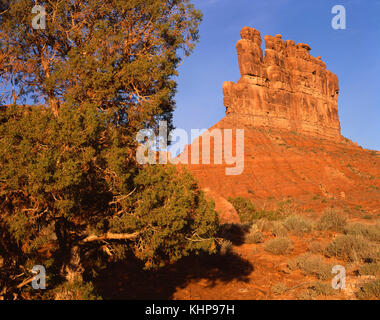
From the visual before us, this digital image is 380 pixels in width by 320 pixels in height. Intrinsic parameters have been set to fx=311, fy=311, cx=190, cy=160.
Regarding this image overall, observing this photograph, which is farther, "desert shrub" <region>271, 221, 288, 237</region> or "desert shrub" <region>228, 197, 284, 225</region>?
"desert shrub" <region>228, 197, 284, 225</region>

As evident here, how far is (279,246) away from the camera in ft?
41.5

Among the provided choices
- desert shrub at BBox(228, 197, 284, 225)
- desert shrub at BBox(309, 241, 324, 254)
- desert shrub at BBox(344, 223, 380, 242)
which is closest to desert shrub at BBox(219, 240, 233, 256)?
desert shrub at BBox(309, 241, 324, 254)

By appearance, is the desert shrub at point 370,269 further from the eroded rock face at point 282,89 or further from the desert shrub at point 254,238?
the eroded rock face at point 282,89

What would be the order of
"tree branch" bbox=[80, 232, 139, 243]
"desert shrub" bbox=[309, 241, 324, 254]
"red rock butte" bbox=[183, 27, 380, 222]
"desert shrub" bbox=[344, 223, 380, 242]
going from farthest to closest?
"red rock butte" bbox=[183, 27, 380, 222]
"desert shrub" bbox=[344, 223, 380, 242]
"desert shrub" bbox=[309, 241, 324, 254]
"tree branch" bbox=[80, 232, 139, 243]

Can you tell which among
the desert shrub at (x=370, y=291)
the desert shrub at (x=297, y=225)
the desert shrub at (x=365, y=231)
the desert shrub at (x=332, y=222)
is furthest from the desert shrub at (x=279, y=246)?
the desert shrub at (x=370, y=291)

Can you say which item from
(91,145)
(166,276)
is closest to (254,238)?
(166,276)

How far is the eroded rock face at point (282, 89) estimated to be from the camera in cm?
7375

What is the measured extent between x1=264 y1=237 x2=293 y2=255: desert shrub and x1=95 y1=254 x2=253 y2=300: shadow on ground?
4.78ft

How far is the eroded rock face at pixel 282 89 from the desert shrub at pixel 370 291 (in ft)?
214

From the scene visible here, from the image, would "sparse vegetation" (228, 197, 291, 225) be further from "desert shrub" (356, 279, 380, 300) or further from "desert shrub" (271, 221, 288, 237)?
"desert shrub" (356, 279, 380, 300)

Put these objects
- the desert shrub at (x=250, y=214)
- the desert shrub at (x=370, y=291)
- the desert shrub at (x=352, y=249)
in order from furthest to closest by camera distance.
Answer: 1. the desert shrub at (x=250, y=214)
2. the desert shrub at (x=352, y=249)
3. the desert shrub at (x=370, y=291)

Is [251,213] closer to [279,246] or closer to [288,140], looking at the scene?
[279,246]

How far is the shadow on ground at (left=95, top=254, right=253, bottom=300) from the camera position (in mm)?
9133
